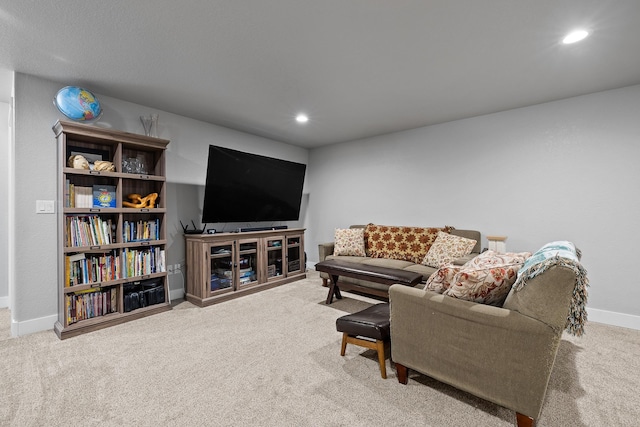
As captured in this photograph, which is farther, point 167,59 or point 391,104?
point 391,104

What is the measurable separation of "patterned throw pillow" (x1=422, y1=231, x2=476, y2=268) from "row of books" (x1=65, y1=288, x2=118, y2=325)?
3662 mm

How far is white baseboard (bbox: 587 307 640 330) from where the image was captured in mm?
2850

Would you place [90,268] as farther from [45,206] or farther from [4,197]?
[4,197]

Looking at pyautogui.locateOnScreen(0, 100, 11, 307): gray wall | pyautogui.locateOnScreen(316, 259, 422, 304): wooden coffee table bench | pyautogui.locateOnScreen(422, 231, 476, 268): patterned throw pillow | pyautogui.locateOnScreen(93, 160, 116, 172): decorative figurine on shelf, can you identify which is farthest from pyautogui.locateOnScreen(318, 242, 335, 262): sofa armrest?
pyautogui.locateOnScreen(0, 100, 11, 307): gray wall

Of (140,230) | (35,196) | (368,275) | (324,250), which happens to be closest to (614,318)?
(368,275)

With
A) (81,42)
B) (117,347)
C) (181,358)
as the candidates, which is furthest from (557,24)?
(117,347)

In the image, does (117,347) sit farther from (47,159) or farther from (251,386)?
(47,159)

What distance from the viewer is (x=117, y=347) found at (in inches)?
94.2

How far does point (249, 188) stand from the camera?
4.15 meters

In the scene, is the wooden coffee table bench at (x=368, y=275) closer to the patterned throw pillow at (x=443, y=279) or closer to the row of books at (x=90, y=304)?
the patterned throw pillow at (x=443, y=279)

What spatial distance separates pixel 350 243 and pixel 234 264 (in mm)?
1744

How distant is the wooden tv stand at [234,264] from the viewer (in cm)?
350

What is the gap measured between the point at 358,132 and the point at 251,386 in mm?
3862

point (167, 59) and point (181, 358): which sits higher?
point (167, 59)
